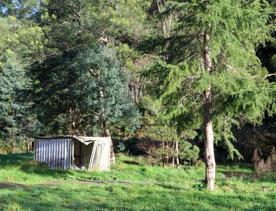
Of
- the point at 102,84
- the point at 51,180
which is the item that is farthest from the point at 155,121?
the point at 51,180

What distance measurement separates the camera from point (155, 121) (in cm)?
2889

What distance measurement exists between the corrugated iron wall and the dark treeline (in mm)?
1856

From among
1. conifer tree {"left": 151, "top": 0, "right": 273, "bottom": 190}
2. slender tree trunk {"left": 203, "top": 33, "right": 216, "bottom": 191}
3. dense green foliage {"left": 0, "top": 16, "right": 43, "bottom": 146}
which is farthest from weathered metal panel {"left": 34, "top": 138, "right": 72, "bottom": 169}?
dense green foliage {"left": 0, "top": 16, "right": 43, "bottom": 146}

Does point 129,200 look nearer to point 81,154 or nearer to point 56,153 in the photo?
point 56,153

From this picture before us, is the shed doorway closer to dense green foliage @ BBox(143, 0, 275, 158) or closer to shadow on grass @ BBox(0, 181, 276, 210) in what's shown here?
dense green foliage @ BBox(143, 0, 275, 158)

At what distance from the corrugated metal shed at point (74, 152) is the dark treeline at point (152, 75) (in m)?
1.49

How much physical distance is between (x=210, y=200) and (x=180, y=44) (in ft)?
19.3

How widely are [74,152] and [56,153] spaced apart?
1.13m

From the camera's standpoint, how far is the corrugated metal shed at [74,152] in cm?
2509

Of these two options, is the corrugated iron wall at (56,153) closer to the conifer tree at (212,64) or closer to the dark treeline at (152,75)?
the dark treeline at (152,75)

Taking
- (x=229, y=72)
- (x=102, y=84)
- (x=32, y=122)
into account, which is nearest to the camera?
(x=229, y=72)

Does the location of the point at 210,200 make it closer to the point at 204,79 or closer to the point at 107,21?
the point at 204,79

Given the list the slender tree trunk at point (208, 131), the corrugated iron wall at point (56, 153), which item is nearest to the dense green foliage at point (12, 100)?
the corrugated iron wall at point (56, 153)

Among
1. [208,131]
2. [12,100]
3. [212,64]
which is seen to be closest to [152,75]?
[212,64]
